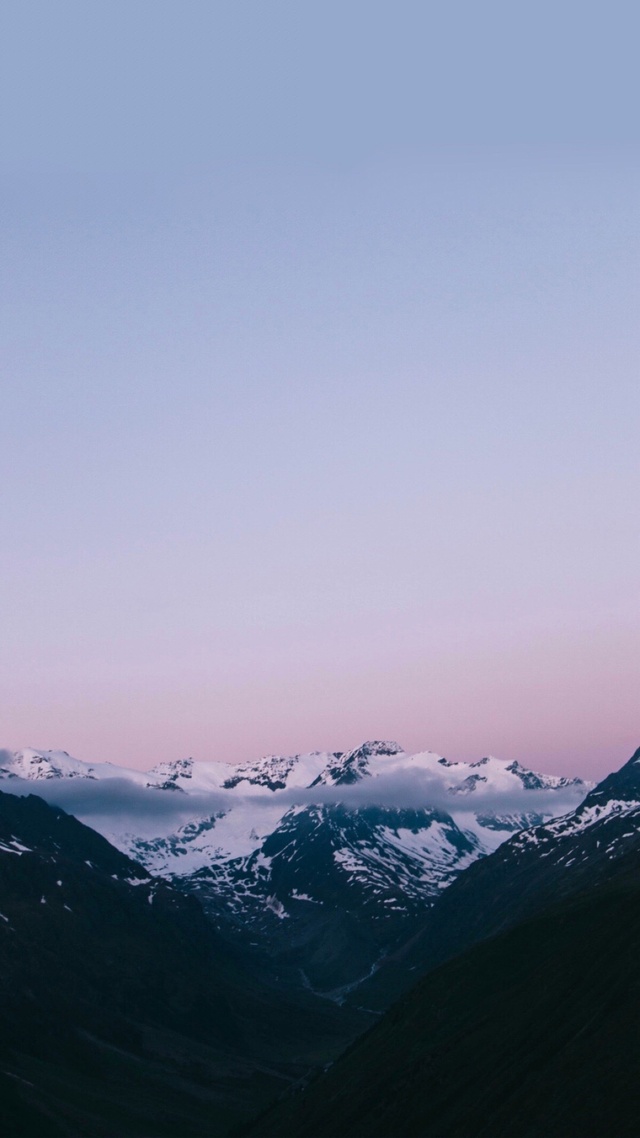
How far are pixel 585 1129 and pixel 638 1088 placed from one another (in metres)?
10.3

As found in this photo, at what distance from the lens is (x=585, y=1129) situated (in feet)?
609

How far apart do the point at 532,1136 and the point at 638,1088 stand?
19947 millimetres

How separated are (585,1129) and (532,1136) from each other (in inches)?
535

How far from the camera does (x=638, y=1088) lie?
188 metres

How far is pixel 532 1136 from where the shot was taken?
196m
